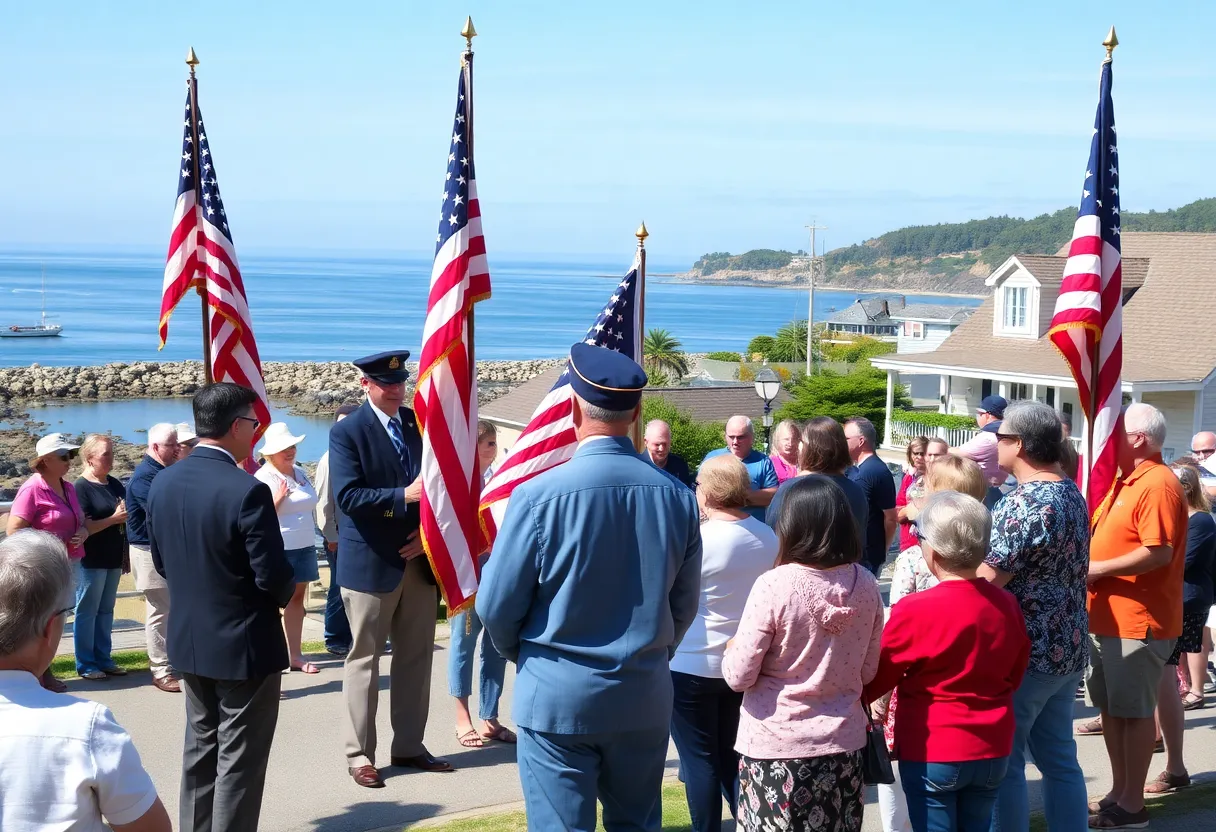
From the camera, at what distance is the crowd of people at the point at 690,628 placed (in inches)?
152

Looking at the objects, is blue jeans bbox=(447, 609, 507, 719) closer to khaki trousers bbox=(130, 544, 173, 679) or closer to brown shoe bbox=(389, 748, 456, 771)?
brown shoe bbox=(389, 748, 456, 771)

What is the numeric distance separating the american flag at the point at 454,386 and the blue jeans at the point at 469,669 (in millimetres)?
524

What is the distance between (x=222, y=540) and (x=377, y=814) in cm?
184

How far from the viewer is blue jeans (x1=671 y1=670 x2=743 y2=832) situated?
17.0 feet

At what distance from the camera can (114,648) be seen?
9.22 meters

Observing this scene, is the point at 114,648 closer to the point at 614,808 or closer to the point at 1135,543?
the point at 614,808

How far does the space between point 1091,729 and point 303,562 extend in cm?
589

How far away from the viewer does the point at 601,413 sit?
4.00 metres

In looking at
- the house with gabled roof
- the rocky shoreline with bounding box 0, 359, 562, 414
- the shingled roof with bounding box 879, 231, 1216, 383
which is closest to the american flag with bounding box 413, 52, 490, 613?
the house with gabled roof

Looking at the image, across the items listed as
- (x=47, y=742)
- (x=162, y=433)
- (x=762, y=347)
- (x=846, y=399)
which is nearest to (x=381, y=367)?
(x=162, y=433)

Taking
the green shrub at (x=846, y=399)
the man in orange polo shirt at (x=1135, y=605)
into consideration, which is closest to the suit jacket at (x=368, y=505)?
the man in orange polo shirt at (x=1135, y=605)

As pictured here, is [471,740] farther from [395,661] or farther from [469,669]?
[395,661]

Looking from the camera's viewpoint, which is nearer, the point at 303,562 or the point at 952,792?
the point at 952,792

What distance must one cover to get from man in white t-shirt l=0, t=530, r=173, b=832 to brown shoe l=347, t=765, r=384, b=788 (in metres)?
3.59
